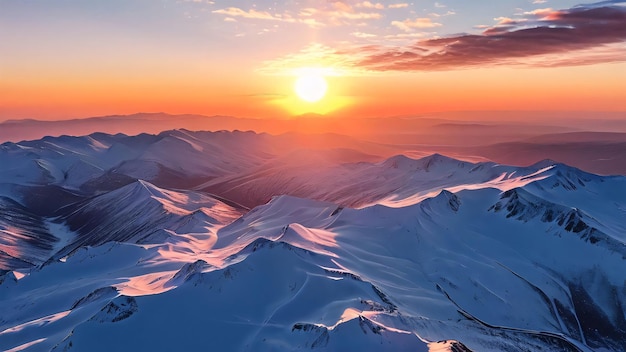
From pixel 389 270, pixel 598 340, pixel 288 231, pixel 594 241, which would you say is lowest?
pixel 598 340

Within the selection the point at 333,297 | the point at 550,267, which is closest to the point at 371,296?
the point at 333,297

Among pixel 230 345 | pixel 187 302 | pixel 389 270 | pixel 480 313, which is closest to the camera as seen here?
pixel 230 345

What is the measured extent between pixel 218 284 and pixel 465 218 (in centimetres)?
9586

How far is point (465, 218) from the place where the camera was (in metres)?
149

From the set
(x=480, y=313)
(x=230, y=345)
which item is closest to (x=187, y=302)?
(x=230, y=345)

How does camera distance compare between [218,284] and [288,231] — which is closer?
[218,284]

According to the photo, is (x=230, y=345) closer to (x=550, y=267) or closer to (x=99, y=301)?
(x=99, y=301)

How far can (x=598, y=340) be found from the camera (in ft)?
338

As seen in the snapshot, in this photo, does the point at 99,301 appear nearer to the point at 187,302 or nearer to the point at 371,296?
the point at 187,302

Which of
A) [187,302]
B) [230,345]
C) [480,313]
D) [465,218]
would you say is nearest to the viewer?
[230,345]

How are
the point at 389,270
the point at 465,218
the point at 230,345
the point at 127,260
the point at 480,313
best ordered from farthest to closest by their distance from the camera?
1. the point at 465,218
2. the point at 127,260
3. the point at 389,270
4. the point at 480,313
5. the point at 230,345

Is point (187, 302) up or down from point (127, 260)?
up

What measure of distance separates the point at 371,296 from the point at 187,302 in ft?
109

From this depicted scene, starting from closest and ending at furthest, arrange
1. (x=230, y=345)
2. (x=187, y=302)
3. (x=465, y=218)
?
(x=230, y=345) → (x=187, y=302) → (x=465, y=218)
